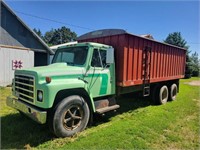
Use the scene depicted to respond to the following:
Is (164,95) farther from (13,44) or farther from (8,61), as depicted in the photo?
(13,44)

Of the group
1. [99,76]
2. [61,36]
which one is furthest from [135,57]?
[61,36]

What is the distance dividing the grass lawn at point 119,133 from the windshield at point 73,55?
1.91m

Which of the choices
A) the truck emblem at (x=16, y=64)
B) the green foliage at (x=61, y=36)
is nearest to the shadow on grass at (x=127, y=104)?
the truck emblem at (x=16, y=64)

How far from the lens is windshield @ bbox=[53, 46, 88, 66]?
16.7ft

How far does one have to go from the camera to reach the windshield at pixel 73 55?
5.09m

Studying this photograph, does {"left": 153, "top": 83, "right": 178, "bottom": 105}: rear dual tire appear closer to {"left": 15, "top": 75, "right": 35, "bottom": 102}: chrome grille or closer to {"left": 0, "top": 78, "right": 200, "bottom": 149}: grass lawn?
{"left": 0, "top": 78, "right": 200, "bottom": 149}: grass lawn

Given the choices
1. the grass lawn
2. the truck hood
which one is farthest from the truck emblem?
the truck hood

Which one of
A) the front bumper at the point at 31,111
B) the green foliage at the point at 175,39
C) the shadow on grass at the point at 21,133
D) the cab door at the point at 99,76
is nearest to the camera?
the front bumper at the point at 31,111

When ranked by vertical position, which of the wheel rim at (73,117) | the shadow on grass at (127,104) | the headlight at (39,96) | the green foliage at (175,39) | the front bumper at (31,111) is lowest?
the shadow on grass at (127,104)

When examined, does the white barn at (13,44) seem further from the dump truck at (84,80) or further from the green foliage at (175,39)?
the green foliage at (175,39)

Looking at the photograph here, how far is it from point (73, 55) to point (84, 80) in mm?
944

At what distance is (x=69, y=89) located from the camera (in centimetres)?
449

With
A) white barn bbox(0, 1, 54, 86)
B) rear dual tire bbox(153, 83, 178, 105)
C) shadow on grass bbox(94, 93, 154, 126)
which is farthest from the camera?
white barn bbox(0, 1, 54, 86)

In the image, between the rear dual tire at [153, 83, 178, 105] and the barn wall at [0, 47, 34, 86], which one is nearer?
the rear dual tire at [153, 83, 178, 105]
